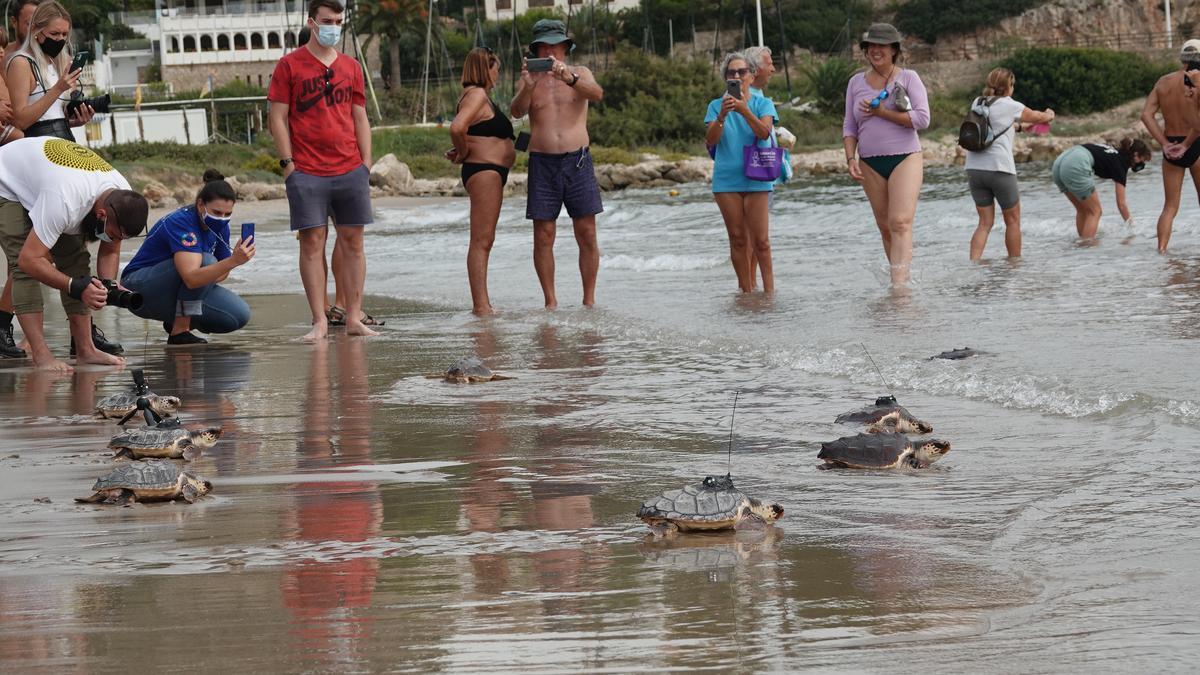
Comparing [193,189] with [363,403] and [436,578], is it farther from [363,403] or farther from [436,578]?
[436,578]

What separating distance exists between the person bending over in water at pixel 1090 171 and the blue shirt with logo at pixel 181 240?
8.49 meters

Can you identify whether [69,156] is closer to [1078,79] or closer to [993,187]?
[993,187]

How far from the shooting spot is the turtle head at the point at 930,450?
4.55 metres

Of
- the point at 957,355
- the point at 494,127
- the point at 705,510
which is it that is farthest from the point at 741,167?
the point at 705,510

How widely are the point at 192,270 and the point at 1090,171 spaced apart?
358 inches

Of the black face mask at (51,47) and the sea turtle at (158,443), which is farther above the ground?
the black face mask at (51,47)

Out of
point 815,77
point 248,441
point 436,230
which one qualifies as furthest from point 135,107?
point 248,441

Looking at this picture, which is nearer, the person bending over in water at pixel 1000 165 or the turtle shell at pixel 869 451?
the turtle shell at pixel 869 451

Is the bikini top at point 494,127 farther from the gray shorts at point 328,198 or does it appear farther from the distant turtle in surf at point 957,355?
the distant turtle in surf at point 957,355

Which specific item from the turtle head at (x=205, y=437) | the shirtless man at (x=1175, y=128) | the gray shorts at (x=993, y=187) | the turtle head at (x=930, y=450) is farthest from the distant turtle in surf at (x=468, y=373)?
the shirtless man at (x=1175, y=128)

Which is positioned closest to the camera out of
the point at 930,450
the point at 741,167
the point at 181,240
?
the point at 930,450

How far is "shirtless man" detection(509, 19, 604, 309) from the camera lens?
9.20 m

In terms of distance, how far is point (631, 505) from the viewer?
160 inches

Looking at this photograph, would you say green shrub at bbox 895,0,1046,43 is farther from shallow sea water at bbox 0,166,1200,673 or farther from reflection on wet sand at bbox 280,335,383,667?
reflection on wet sand at bbox 280,335,383,667
